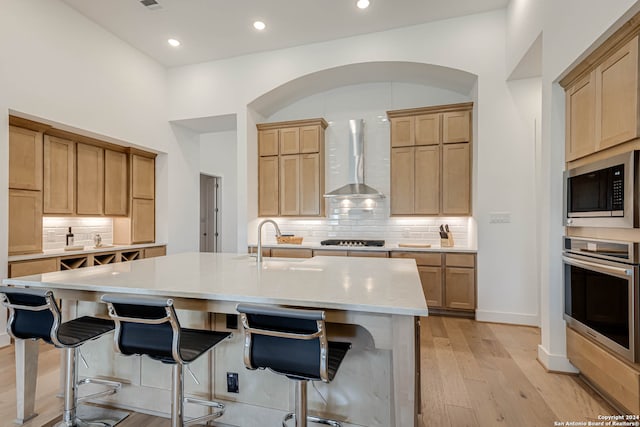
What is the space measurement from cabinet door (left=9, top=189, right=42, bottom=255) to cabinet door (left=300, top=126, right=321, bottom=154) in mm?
3257

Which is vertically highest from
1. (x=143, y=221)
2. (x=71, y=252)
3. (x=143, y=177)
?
(x=143, y=177)

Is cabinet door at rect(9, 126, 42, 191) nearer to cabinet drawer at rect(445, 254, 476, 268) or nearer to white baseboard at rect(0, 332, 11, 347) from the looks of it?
white baseboard at rect(0, 332, 11, 347)

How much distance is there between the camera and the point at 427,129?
429 centimetres

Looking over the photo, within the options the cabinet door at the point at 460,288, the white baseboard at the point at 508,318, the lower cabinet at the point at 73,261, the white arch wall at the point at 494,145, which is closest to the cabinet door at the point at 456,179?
the white arch wall at the point at 494,145

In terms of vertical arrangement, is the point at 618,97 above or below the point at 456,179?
above

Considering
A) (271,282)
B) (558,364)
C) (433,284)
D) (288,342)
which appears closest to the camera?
(288,342)

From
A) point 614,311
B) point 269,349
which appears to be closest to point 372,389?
point 269,349

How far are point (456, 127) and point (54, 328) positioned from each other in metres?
4.43

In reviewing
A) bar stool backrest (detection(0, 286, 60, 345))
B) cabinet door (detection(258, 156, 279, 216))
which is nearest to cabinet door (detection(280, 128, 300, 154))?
cabinet door (detection(258, 156, 279, 216))

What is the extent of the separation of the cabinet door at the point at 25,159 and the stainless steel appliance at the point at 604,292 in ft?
16.9

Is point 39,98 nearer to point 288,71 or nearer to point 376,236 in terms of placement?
point 288,71

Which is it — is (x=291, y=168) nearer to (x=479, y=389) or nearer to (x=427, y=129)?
(x=427, y=129)

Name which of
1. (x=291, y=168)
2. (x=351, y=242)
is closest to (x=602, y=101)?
(x=351, y=242)

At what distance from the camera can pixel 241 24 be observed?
161 inches
